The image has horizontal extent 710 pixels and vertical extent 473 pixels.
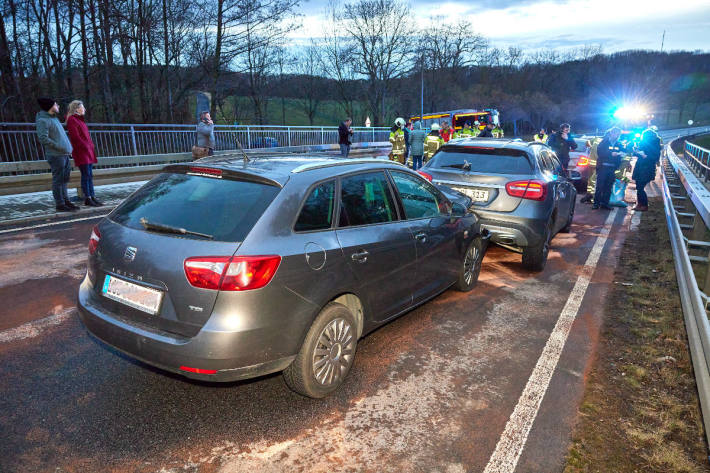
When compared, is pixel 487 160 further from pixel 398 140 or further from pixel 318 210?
pixel 398 140

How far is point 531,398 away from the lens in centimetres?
307

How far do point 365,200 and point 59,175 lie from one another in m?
7.67

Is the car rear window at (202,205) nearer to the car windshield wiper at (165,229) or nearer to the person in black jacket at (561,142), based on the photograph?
the car windshield wiper at (165,229)

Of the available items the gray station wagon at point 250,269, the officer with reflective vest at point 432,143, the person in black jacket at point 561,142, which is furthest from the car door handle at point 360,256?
the person in black jacket at point 561,142

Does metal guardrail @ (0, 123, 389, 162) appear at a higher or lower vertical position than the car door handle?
higher

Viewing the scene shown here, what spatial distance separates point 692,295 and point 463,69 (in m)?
72.1

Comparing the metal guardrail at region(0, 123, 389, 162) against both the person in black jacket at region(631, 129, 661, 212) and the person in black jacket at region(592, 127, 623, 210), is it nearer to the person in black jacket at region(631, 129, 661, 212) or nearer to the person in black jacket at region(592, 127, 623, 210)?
the person in black jacket at region(592, 127, 623, 210)

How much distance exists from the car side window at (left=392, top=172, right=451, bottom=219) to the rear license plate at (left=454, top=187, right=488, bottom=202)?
4.93 feet

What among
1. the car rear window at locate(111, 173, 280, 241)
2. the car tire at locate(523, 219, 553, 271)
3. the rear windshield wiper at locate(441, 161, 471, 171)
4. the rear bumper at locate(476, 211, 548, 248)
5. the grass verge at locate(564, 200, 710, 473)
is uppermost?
the car rear window at locate(111, 173, 280, 241)

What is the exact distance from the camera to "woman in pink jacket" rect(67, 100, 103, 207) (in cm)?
855

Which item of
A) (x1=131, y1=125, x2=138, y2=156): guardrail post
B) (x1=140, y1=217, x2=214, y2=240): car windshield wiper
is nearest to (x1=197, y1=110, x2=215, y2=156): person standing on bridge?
(x1=131, y1=125, x2=138, y2=156): guardrail post

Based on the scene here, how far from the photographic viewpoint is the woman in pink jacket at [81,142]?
855 cm

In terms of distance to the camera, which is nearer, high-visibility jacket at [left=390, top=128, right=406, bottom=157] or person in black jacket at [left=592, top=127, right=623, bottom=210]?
person in black jacket at [left=592, top=127, right=623, bottom=210]

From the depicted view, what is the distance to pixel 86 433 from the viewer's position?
103 inches
